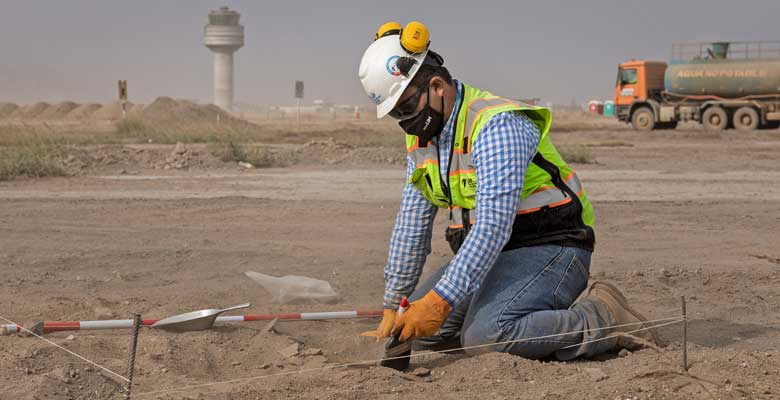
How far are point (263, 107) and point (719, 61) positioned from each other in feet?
416

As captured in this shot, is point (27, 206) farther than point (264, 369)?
Yes

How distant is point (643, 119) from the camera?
113 feet

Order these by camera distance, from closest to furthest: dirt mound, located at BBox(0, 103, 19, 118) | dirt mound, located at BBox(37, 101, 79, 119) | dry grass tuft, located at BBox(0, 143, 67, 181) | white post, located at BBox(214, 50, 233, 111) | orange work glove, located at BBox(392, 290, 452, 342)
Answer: orange work glove, located at BBox(392, 290, 452, 342) → dry grass tuft, located at BBox(0, 143, 67, 181) → dirt mound, located at BBox(37, 101, 79, 119) → dirt mound, located at BBox(0, 103, 19, 118) → white post, located at BBox(214, 50, 233, 111)

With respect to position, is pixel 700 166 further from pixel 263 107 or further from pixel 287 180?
pixel 263 107

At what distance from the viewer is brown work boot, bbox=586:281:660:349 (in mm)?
4660

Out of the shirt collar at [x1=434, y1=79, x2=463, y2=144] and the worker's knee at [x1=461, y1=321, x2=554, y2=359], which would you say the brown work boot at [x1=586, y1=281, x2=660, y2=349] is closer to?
the worker's knee at [x1=461, y1=321, x2=554, y2=359]

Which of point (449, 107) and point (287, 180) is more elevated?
point (449, 107)

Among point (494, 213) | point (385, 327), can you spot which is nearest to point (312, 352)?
point (385, 327)

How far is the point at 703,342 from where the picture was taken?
521 centimetres

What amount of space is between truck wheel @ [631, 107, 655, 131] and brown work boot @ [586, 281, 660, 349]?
100ft

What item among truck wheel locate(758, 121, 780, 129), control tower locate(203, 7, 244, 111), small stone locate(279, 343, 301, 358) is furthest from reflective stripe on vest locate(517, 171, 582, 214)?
control tower locate(203, 7, 244, 111)

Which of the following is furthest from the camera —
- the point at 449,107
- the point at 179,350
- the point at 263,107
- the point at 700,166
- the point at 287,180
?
the point at 263,107

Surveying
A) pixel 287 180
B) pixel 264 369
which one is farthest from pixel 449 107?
pixel 287 180

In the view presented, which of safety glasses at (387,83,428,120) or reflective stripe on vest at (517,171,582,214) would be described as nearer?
safety glasses at (387,83,428,120)
